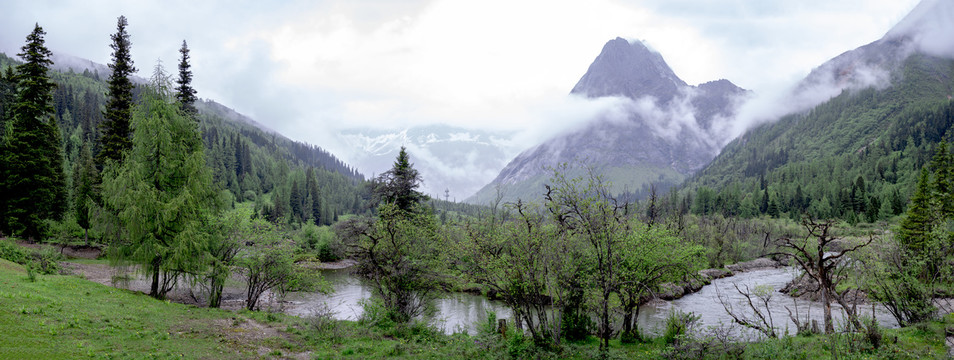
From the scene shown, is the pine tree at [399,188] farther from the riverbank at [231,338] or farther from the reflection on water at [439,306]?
the riverbank at [231,338]

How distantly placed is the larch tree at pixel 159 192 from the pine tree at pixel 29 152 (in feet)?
73.9

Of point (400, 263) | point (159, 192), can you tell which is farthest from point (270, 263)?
point (400, 263)

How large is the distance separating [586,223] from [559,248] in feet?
6.41

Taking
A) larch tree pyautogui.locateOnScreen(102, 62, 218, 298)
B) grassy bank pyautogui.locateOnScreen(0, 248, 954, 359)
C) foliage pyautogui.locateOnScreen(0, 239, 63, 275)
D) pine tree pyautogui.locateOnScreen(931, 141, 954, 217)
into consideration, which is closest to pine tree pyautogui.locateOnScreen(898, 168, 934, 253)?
pine tree pyautogui.locateOnScreen(931, 141, 954, 217)

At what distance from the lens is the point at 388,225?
28.8 meters

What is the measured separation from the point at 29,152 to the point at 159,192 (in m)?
27.7

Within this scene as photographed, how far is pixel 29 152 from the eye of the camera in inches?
1644

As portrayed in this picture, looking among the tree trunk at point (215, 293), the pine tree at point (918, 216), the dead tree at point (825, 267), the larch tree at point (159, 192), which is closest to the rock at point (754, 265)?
the pine tree at point (918, 216)

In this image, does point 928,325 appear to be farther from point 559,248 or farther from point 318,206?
point 318,206

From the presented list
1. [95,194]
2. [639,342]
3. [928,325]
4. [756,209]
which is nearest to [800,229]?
[756,209]

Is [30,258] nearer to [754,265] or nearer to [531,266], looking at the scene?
[531,266]

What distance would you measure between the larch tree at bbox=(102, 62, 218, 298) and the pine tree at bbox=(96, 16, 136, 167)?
16.4 m

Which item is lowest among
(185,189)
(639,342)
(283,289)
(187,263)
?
(639,342)

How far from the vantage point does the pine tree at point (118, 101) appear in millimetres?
40969
